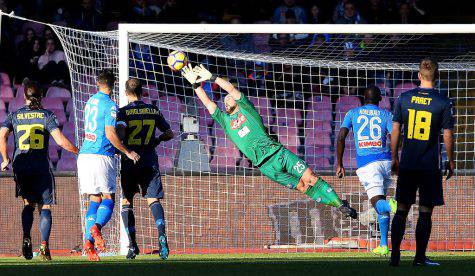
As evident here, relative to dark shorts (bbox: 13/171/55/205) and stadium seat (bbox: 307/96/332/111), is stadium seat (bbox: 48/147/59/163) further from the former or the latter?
dark shorts (bbox: 13/171/55/205)

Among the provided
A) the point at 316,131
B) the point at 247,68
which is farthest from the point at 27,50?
the point at 316,131

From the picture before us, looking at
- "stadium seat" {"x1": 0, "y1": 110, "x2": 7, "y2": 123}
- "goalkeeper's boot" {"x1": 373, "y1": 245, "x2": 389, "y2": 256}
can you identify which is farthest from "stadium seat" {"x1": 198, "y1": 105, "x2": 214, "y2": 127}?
"goalkeeper's boot" {"x1": 373, "y1": 245, "x2": 389, "y2": 256}

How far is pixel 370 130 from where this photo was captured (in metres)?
12.4

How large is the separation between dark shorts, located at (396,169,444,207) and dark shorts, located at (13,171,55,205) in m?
4.02

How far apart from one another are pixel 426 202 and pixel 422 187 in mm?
135

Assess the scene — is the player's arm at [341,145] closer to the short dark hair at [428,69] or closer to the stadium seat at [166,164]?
the short dark hair at [428,69]

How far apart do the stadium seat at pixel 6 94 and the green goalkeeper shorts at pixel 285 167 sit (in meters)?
6.38

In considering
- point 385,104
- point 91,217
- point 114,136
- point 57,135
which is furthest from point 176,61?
point 385,104

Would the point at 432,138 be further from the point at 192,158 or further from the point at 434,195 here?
the point at 192,158

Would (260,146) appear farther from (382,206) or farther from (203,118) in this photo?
(203,118)

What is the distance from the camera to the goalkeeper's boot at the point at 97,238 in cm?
1120

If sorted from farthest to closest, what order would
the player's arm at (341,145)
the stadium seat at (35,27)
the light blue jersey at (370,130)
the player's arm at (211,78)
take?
the stadium seat at (35,27) → the light blue jersey at (370,130) → the player's arm at (341,145) → the player's arm at (211,78)

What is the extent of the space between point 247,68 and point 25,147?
17.2 ft

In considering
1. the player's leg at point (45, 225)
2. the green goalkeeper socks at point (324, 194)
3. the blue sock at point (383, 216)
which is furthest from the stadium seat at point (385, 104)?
the player's leg at point (45, 225)
